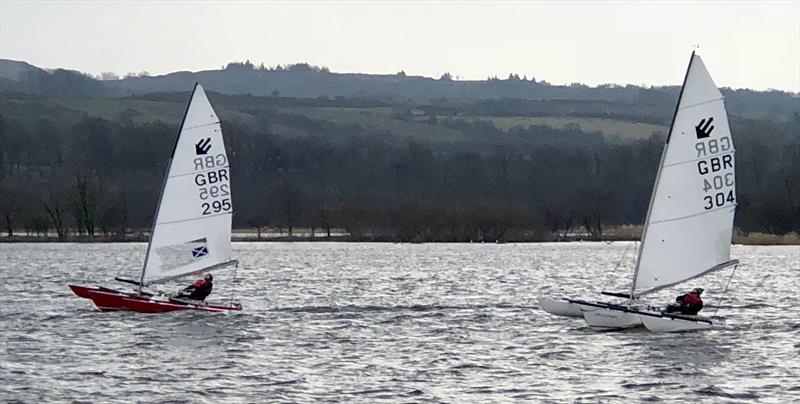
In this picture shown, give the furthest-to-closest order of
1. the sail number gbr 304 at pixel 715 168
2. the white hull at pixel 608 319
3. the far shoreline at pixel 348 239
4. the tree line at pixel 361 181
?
the tree line at pixel 361 181
the far shoreline at pixel 348 239
the white hull at pixel 608 319
the sail number gbr 304 at pixel 715 168

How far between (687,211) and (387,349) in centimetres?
772

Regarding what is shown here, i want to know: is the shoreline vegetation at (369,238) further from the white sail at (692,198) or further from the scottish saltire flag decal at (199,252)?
→ the white sail at (692,198)

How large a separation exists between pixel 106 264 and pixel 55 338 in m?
42.6

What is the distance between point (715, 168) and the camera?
34.1 metres

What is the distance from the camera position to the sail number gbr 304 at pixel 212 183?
39312 millimetres

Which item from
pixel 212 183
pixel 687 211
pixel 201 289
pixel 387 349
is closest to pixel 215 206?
pixel 212 183

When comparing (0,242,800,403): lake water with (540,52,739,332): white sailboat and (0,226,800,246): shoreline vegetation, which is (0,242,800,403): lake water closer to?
(540,52,739,332): white sailboat

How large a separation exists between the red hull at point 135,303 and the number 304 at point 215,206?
2595mm

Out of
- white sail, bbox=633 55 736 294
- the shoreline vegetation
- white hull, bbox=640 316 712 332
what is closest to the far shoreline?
the shoreline vegetation

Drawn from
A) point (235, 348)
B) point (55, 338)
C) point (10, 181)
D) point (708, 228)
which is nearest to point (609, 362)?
point (708, 228)

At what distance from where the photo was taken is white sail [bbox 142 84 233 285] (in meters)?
39.3

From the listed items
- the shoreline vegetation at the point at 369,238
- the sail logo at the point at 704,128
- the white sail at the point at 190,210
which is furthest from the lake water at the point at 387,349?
the shoreline vegetation at the point at 369,238

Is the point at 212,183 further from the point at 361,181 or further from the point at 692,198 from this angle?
the point at 361,181

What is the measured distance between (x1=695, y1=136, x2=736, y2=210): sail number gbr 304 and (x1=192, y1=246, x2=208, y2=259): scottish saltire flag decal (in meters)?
13.4
